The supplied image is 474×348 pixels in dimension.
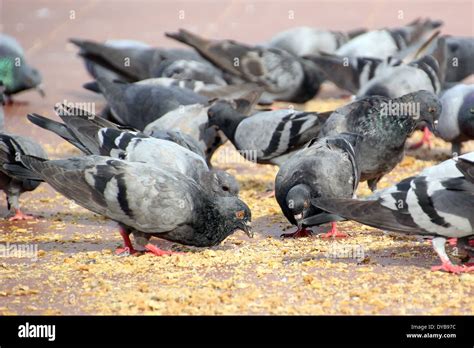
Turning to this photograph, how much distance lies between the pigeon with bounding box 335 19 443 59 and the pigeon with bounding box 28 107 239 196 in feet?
19.0

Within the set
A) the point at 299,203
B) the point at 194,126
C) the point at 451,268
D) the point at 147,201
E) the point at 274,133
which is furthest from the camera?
→ the point at 194,126

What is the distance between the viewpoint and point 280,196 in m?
8.26

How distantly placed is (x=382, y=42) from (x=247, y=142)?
5.46 metres

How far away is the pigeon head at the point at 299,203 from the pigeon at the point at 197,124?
7.66ft

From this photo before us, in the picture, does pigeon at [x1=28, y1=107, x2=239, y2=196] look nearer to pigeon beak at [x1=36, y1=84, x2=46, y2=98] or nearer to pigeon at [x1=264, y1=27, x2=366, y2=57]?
pigeon beak at [x1=36, y1=84, x2=46, y2=98]

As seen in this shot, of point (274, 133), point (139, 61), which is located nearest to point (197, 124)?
point (274, 133)

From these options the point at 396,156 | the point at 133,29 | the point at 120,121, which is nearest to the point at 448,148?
the point at 396,156

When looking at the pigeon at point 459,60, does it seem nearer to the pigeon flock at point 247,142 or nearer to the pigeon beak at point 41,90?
the pigeon flock at point 247,142

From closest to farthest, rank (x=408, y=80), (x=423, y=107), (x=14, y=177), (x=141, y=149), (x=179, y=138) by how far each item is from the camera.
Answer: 1. (x=141, y=149)
2. (x=14, y=177)
3. (x=423, y=107)
4. (x=179, y=138)
5. (x=408, y=80)

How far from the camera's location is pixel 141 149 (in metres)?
8.33

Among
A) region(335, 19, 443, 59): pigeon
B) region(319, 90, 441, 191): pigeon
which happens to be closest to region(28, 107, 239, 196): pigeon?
region(319, 90, 441, 191): pigeon

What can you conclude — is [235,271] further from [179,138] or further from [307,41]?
[307,41]

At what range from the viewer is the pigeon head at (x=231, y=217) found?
296 inches

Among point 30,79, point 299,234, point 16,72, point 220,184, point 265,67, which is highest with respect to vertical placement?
point 220,184
